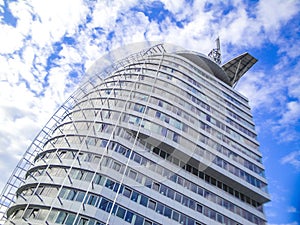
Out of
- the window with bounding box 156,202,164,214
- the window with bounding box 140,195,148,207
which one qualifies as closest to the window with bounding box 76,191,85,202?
the window with bounding box 140,195,148,207

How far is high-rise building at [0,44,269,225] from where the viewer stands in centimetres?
2784

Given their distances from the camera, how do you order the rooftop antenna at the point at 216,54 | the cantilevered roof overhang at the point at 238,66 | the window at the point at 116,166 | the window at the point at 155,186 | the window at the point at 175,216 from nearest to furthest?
1. the window at the point at 175,216
2. the window at the point at 116,166
3. the window at the point at 155,186
4. the cantilevered roof overhang at the point at 238,66
5. the rooftop antenna at the point at 216,54

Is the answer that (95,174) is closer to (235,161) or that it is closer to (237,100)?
(235,161)

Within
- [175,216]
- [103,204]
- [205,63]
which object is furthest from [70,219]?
[205,63]

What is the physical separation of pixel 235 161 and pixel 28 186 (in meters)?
29.7

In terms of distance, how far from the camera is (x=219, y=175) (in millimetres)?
37188

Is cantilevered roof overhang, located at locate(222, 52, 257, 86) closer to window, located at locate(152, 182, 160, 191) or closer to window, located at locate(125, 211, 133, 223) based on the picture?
window, located at locate(152, 182, 160, 191)

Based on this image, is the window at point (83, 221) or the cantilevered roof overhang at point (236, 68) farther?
the cantilevered roof overhang at point (236, 68)

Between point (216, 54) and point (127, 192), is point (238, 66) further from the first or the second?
point (127, 192)

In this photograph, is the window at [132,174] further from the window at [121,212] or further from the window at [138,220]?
the window at [138,220]

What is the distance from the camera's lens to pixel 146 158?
33094mm

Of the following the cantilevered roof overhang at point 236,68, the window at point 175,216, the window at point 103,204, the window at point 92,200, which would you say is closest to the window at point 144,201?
the window at point 175,216

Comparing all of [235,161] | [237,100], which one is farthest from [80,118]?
[237,100]

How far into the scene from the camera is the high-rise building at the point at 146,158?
91.4 ft
